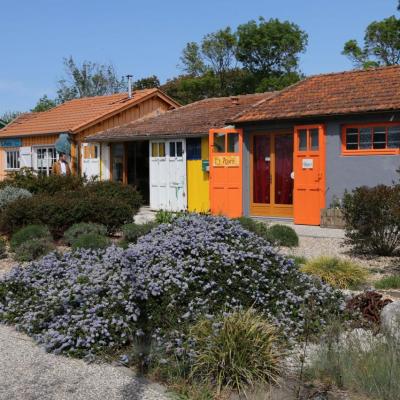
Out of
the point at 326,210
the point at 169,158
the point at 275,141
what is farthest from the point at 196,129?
the point at 326,210

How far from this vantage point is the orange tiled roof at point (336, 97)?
14698mm

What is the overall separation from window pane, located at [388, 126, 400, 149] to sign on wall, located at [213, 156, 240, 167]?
421cm

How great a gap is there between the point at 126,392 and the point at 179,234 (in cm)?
255

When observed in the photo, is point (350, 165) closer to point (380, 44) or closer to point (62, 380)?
point (62, 380)

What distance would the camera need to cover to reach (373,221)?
1010 centimetres

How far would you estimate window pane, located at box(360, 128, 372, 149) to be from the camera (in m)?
14.7

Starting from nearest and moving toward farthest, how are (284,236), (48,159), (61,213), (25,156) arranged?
(284,236) < (61,213) < (48,159) < (25,156)

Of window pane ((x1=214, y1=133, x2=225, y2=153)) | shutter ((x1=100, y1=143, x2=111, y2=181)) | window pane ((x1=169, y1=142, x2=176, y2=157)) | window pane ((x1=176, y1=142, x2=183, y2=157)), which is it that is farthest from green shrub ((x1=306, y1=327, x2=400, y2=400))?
shutter ((x1=100, y1=143, x2=111, y2=181))

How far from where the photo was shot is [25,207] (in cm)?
1199

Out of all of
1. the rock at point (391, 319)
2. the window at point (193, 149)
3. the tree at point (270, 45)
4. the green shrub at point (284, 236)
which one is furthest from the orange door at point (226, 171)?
the tree at point (270, 45)

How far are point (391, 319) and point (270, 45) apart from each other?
36.0 metres

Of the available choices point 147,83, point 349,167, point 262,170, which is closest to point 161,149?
point 262,170

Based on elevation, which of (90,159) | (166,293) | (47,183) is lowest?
(166,293)

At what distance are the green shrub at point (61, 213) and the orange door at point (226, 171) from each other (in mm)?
4966
